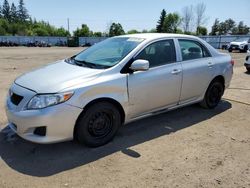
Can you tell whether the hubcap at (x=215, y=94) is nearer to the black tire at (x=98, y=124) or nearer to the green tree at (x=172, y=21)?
the black tire at (x=98, y=124)

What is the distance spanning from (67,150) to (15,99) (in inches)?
40.4

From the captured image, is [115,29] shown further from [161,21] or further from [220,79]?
[220,79]

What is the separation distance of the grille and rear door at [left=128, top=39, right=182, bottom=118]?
158 cm

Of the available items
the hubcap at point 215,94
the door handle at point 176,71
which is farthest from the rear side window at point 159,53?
the hubcap at point 215,94

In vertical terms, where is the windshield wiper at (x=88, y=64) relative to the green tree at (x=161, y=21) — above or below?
below

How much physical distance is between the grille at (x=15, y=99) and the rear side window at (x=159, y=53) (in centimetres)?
187

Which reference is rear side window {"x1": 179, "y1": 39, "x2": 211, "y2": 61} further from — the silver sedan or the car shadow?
the car shadow

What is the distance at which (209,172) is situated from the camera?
11.7 ft

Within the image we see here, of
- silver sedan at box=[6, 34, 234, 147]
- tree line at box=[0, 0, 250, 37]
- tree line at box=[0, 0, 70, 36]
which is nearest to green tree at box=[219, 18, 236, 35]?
tree line at box=[0, 0, 250, 37]

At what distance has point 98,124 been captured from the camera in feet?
13.6

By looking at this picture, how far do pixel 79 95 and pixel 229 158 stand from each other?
7.35 ft

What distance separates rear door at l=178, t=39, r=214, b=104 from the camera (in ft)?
17.2

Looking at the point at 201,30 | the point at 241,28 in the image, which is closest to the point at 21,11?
the point at 201,30

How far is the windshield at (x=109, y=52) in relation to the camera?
4492mm
